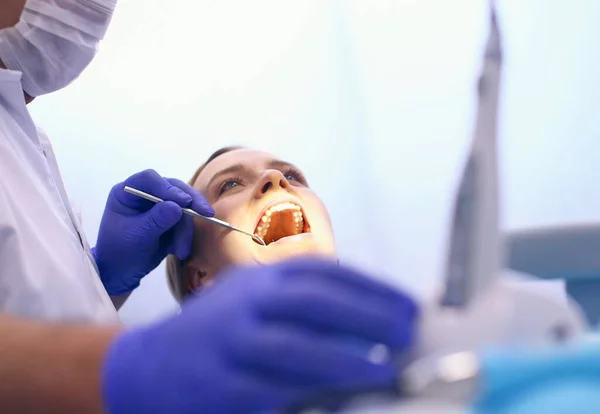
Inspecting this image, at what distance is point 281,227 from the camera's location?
5.23 feet

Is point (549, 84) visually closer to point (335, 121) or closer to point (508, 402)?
point (335, 121)

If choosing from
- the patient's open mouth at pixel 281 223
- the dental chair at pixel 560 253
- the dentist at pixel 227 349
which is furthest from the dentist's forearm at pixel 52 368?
the patient's open mouth at pixel 281 223

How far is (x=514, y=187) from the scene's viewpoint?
67.7 inches

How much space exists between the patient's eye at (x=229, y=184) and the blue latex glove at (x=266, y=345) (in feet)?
3.21

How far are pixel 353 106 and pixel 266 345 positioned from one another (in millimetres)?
1492

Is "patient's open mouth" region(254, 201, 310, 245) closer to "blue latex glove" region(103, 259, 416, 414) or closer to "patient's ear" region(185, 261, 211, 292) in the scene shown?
"patient's ear" region(185, 261, 211, 292)

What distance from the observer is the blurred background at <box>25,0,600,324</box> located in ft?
5.51

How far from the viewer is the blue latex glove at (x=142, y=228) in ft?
4.80

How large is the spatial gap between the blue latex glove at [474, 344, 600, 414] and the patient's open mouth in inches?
40.9

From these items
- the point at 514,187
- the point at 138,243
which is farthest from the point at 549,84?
the point at 138,243

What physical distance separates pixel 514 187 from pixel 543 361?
4.30 feet

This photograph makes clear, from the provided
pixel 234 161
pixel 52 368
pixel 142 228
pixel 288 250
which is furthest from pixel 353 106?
pixel 52 368

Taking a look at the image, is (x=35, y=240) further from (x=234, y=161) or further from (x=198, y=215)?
(x=234, y=161)

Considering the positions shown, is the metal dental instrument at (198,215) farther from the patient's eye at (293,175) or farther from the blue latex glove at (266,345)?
the blue latex glove at (266,345)
